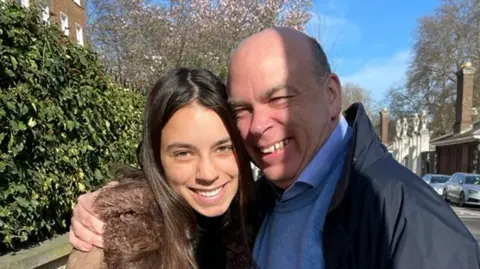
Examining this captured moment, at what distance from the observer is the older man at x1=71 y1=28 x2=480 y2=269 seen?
1486 millimetres

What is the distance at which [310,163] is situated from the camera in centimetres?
189

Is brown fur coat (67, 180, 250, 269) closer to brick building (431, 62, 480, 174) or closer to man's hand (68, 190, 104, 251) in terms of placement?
man's hand (68, 190, 104, 251)

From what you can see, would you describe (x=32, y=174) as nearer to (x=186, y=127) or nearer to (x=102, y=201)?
(x=102, y=201)

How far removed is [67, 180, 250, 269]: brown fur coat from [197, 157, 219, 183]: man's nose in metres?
0.25

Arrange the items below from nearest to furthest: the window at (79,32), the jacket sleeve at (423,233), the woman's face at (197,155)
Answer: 1. the jacket sleeve at (423,233)
2. the woman's face at (197,155)
3. the window at (79,32)

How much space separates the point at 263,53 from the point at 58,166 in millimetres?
2615

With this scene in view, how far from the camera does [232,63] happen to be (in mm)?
2041

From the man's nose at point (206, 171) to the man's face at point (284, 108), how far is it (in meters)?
0.25

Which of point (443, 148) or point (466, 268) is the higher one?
point (466, 268)

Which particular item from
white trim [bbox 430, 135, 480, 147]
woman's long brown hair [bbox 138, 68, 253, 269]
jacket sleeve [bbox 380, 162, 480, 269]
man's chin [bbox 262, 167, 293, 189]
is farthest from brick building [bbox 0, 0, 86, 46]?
white trim [bbox 430, 135, 480, 147]

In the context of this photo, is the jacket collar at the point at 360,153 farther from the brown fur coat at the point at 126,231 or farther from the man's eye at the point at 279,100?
the brown fur coat at the point at 126,231

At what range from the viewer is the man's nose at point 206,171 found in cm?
203

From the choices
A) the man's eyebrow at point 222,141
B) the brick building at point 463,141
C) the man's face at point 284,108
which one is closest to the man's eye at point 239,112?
the man's face at point 284,108

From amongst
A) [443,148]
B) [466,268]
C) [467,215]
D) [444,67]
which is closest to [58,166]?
[466,268]
